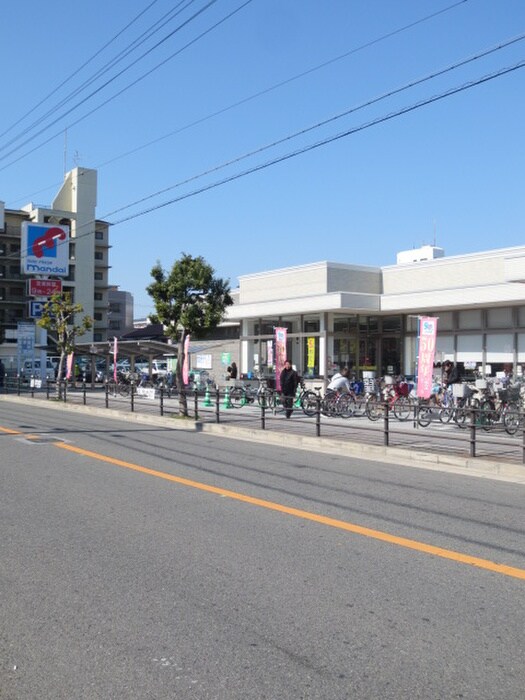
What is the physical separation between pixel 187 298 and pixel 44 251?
134 feet

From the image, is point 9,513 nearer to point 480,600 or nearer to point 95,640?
point 95,640

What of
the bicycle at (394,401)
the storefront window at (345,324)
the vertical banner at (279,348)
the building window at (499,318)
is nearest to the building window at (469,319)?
the building window at (499,318)

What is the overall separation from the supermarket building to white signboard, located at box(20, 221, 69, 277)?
94.0ft

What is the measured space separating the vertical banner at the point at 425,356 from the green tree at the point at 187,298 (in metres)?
7.28

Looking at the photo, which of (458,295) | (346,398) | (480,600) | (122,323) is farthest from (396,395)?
(122,323)

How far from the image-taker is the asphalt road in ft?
12.6

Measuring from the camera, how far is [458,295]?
85.5 ft

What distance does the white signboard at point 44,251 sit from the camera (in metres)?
59.3

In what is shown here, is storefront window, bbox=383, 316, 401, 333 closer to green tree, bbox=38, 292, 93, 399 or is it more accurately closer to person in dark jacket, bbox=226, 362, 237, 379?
A: person in dark jacket, bbox=226, 362, 237, 379

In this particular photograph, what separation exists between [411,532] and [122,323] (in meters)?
109

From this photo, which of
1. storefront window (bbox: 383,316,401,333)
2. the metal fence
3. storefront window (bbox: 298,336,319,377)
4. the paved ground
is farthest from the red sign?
the paved ground

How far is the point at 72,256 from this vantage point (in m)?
84.8

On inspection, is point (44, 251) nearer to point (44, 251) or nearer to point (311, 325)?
point (44, 251)

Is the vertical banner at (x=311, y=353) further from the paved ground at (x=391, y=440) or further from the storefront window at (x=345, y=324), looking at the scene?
the paved ground at (x=391, y=440)
